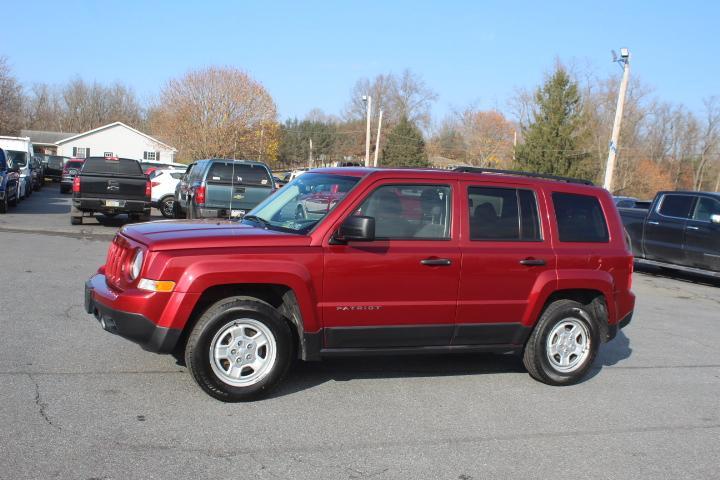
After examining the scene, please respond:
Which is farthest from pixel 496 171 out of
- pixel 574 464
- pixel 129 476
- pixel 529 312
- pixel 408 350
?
pixel 129 476

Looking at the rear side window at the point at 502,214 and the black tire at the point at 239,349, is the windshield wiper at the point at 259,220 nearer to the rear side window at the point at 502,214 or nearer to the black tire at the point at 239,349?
the black tire at the point at 239,349

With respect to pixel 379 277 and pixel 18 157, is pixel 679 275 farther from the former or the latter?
pixel 18 157

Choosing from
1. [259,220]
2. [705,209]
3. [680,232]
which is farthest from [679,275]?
[259,220]

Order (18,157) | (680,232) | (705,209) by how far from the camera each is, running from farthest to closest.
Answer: (18,157) → (680,232) → (705,209)

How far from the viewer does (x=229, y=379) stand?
16.0ft

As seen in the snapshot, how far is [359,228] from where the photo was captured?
4879mm

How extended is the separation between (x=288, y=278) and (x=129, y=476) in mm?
1782

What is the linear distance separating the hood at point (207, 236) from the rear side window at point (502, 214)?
1546mm

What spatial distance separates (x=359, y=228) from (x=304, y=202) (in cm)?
92

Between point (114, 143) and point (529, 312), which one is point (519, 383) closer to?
point (529, 312)

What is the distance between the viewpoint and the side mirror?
4.88 meters

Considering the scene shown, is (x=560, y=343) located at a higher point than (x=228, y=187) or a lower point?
lower

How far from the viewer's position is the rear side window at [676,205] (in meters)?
14.2

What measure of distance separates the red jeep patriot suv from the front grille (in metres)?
0.02
